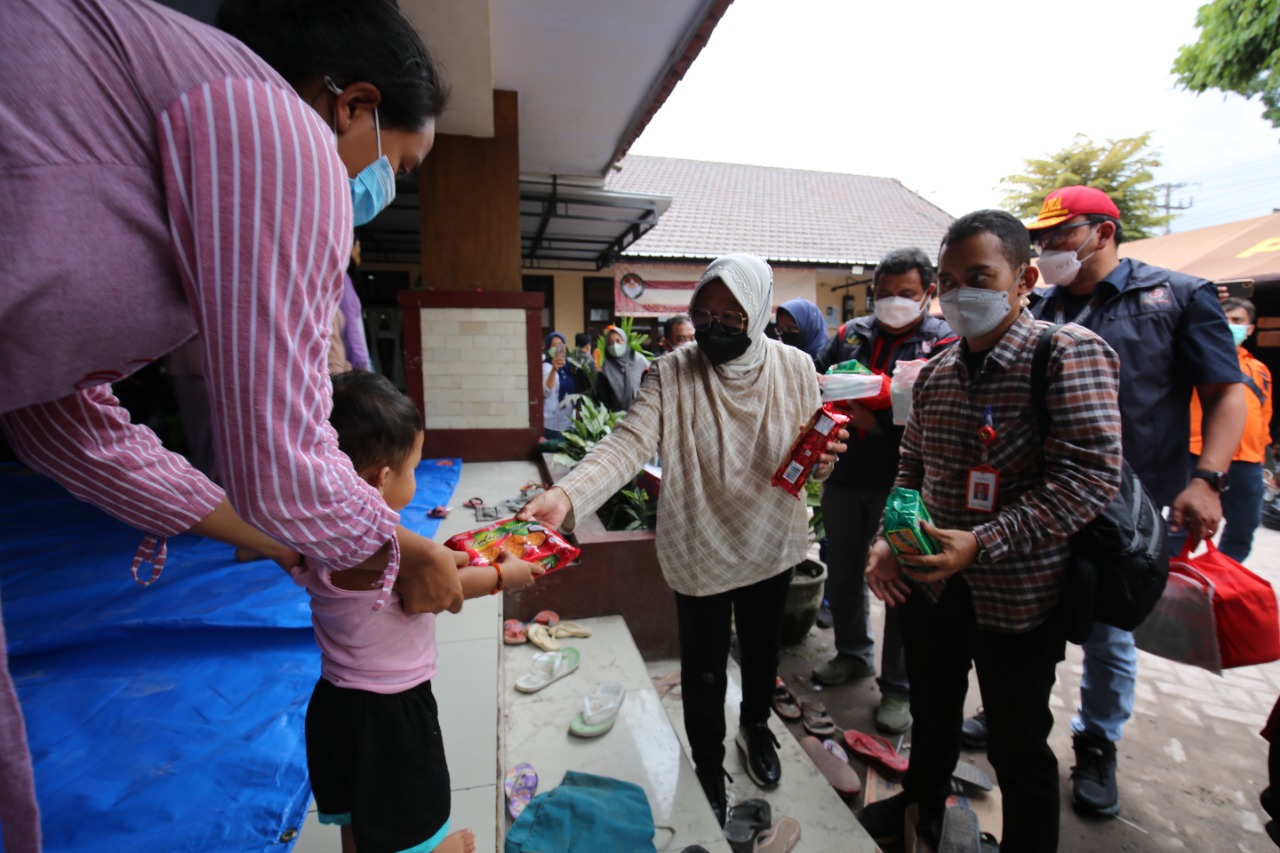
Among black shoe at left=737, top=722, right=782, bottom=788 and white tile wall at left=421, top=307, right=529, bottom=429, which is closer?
black shoe at left=737, top=722, right=782, bottom=788

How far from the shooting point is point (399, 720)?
1.31 meters

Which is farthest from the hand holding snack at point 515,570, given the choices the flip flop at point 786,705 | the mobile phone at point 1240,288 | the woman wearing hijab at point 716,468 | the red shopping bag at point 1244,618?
the mobile phone at point 1240,288

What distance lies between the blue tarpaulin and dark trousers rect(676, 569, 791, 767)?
128 cm

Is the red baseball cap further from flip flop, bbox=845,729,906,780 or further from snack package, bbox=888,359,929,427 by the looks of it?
flip flop, bbox=845,729,906,780

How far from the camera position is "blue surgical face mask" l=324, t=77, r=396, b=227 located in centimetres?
103

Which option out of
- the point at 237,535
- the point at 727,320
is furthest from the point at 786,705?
the point at 237,535

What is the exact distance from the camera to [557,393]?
22.2 feet

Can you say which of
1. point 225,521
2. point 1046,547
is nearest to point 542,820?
point 225,521

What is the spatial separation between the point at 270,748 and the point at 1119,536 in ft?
8.61

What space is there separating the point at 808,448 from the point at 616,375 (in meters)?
3.96

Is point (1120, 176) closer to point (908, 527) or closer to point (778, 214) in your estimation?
point (778, 214)

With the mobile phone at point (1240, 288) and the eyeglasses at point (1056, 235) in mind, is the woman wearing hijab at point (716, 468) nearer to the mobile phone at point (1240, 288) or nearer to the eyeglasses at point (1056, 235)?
the eyeglasses at point (1056, 235)

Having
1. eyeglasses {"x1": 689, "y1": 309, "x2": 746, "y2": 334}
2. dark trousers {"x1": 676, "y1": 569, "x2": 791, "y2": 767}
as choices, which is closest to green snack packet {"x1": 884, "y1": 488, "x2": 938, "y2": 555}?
dark trousers {"x1": 676, "y1": 569, "x2": 791, "y2": 767}

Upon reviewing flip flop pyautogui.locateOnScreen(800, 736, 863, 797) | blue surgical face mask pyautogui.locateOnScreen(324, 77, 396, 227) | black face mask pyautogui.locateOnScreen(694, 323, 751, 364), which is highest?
blue surgical face mask pyautogui.locateOnScreen(324, 77, 396, 227)
